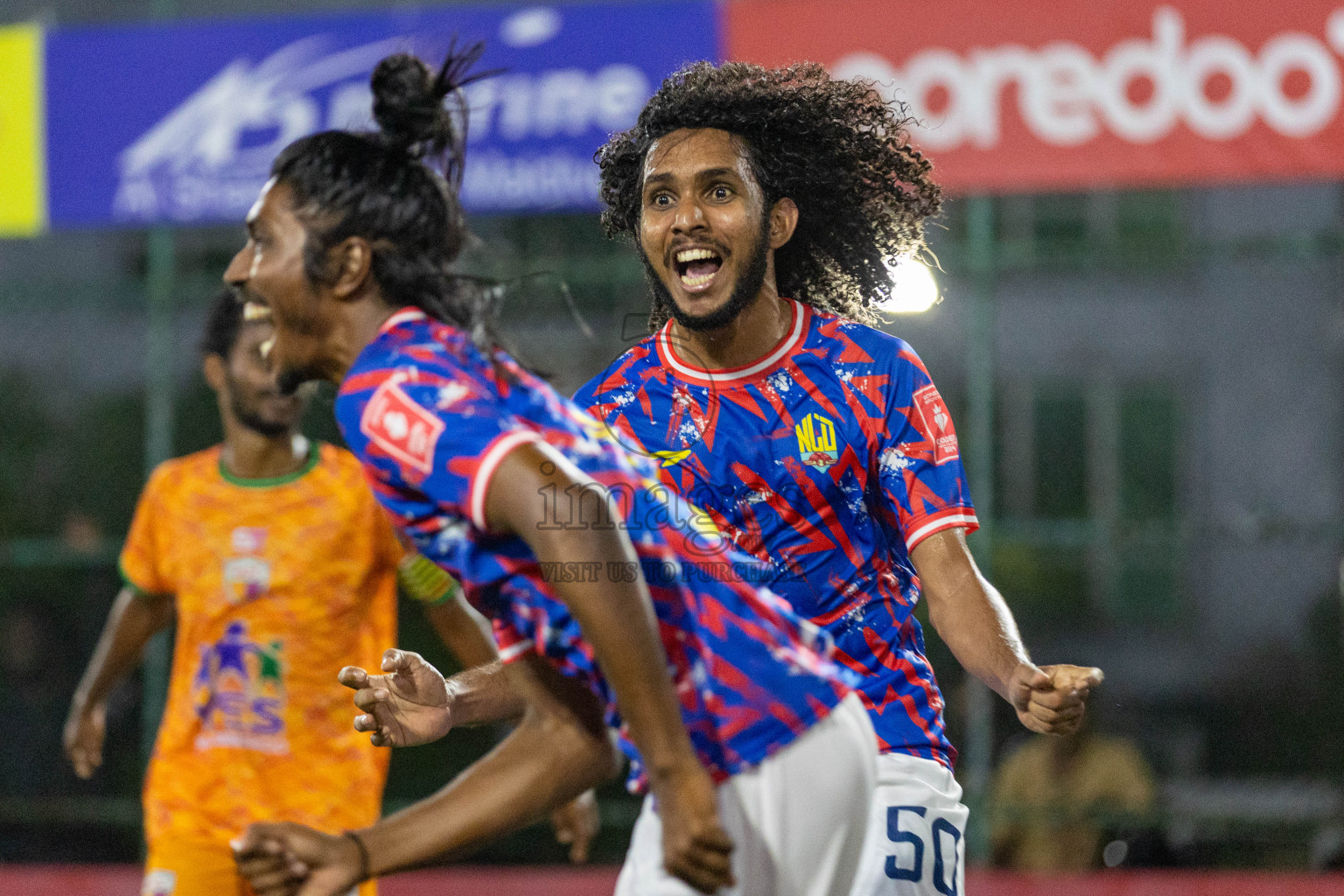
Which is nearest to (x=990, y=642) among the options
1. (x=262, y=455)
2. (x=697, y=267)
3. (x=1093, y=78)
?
(x=697, y=267)

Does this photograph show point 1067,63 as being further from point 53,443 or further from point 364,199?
point 53,443

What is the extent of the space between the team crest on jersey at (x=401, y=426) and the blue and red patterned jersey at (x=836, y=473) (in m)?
1.10

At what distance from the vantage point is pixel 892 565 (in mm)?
3105

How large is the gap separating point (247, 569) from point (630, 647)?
2905mm

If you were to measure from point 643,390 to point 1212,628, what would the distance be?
40.4ft

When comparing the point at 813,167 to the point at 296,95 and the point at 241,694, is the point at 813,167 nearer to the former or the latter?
the point at 241,694

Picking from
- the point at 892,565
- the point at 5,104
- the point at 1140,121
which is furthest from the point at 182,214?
the point at 892,565

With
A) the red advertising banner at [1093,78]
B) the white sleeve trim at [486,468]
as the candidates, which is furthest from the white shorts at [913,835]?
the red advertising banner at [1093,78]

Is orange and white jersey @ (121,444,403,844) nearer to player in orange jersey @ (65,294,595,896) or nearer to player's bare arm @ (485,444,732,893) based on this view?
player in orange jersey @ (65,294,595,896)

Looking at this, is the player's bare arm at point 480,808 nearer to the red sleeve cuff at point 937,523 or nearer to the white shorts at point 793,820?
the white shorts at point 793,820

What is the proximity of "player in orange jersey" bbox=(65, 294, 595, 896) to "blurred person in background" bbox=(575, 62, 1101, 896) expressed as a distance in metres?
1.48

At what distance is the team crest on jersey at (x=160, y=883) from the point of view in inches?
167

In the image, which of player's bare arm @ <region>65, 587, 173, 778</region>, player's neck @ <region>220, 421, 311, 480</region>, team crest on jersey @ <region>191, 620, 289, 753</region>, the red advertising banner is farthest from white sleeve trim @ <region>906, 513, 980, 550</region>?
the red advertising banner

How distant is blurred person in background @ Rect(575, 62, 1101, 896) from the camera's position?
2.91 meters
